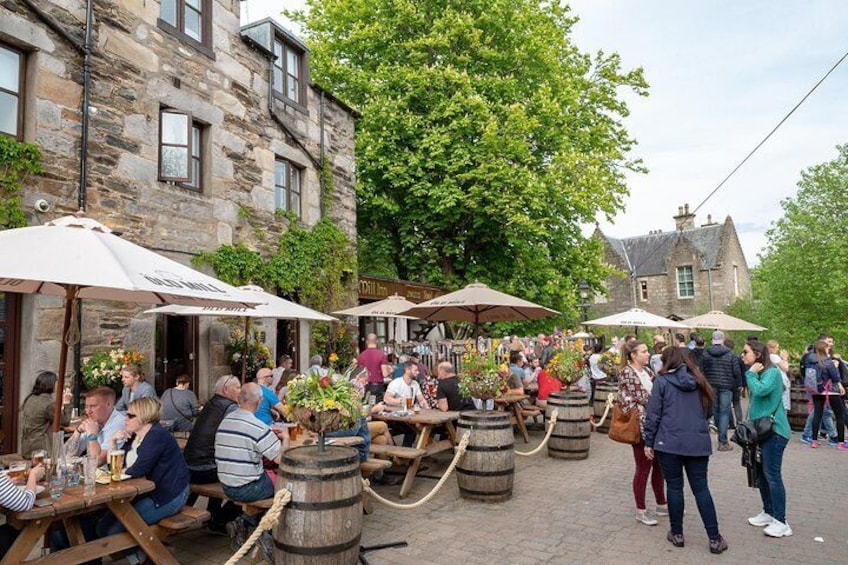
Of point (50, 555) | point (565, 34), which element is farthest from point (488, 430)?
point (565, 34)

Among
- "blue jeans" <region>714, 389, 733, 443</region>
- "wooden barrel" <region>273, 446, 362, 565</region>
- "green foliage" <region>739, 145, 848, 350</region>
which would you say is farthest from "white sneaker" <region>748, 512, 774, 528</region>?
"green foliage" <region>739, 145, 848, 350</region>

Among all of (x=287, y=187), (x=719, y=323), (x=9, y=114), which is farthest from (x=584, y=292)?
(x=9, y=114)

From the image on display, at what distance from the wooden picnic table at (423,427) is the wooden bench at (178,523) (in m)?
2.71

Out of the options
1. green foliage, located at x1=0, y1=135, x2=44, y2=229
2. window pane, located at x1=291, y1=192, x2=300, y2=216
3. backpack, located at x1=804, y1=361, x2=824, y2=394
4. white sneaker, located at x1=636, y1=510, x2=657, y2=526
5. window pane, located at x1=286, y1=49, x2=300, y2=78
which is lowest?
white sneaker, located at x1=636, y1=510, x2=657, y2=526

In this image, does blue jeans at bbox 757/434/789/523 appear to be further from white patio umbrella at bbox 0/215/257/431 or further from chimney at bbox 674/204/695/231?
chimney at bbox 674/204/695/231

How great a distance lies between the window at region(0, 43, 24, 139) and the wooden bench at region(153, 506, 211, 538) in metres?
5.96

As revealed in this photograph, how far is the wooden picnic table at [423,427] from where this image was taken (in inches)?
263

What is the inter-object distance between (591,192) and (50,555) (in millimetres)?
15813

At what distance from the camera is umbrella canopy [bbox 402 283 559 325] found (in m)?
9.16

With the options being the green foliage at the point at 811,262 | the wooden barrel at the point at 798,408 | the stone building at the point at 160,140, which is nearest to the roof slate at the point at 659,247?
the green foliage at the point at 811,262

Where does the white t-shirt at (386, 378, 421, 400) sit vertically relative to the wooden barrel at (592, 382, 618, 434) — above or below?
above

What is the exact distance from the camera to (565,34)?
20438 mm

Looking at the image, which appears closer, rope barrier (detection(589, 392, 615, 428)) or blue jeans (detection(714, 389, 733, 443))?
blue jeans (detection(714, 389, 733, 443))

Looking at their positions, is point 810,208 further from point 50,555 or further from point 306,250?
point 50,555
